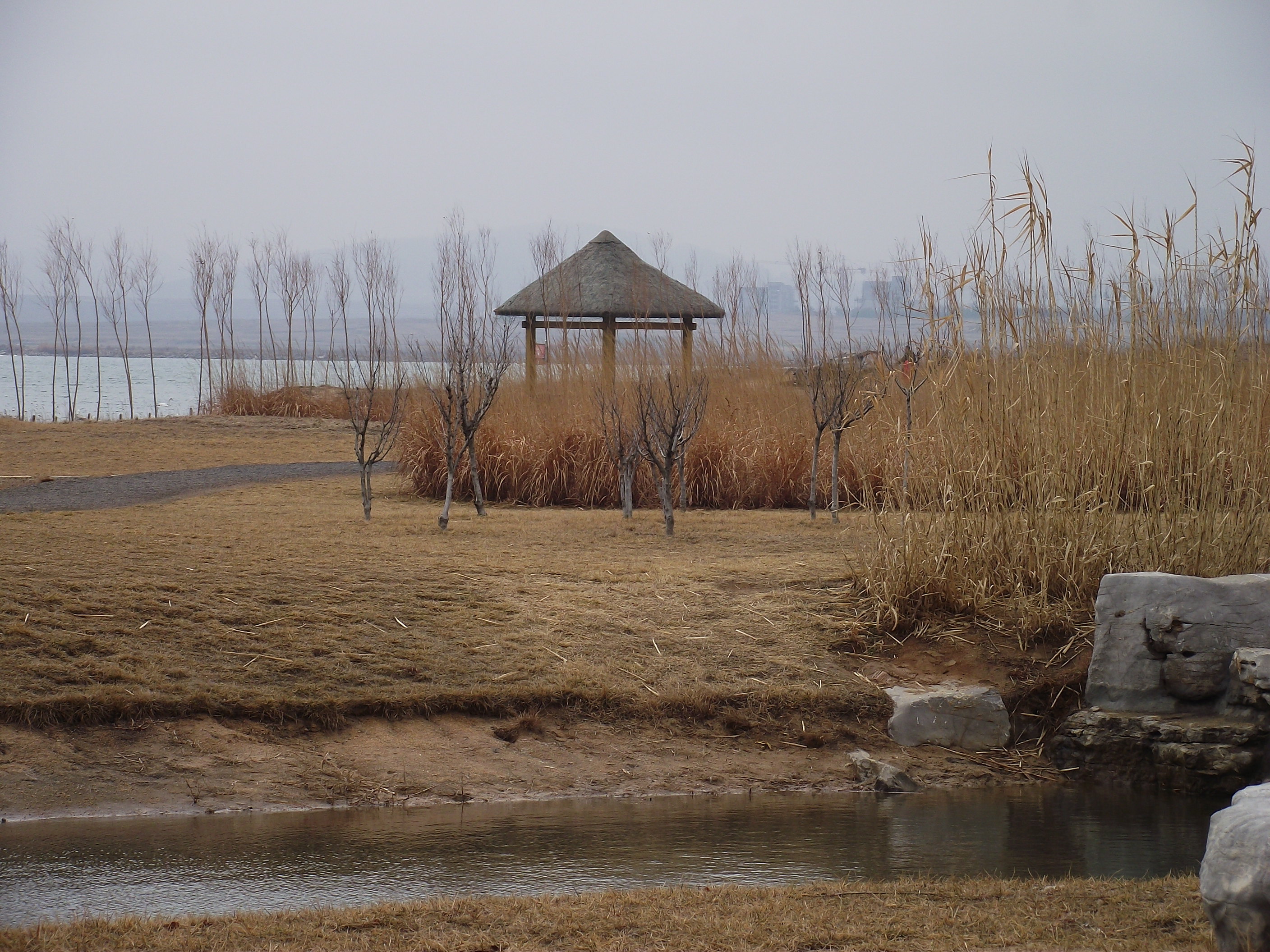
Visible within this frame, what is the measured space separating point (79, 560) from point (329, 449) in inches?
446

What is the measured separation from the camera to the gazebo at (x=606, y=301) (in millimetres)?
15500

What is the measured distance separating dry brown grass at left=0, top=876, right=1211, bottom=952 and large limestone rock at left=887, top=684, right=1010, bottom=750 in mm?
2094

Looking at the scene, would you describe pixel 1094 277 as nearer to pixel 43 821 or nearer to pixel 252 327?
pixel 43 821

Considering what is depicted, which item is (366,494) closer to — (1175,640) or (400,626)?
(400,626)

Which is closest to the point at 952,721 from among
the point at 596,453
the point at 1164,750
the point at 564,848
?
the point at 1164,750

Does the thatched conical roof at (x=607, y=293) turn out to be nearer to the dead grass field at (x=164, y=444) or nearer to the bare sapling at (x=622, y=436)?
the bare sapling at (x=622, y=436)

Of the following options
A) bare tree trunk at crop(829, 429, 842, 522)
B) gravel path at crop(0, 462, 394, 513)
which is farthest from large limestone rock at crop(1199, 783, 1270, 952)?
gravel path at crop(0, 462, 394, 513)

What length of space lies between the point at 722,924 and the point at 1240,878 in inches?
55.7

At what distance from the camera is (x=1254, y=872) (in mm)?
2773

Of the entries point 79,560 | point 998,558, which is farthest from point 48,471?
point 998,558

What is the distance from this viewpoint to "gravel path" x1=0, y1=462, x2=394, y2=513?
10906 millimetres

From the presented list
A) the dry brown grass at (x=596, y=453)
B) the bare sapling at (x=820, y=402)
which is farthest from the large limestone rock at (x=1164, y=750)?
the dry brown grass at (x=596, y=453)

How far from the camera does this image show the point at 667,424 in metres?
10.5

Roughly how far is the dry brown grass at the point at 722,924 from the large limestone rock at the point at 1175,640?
2.18 meters
